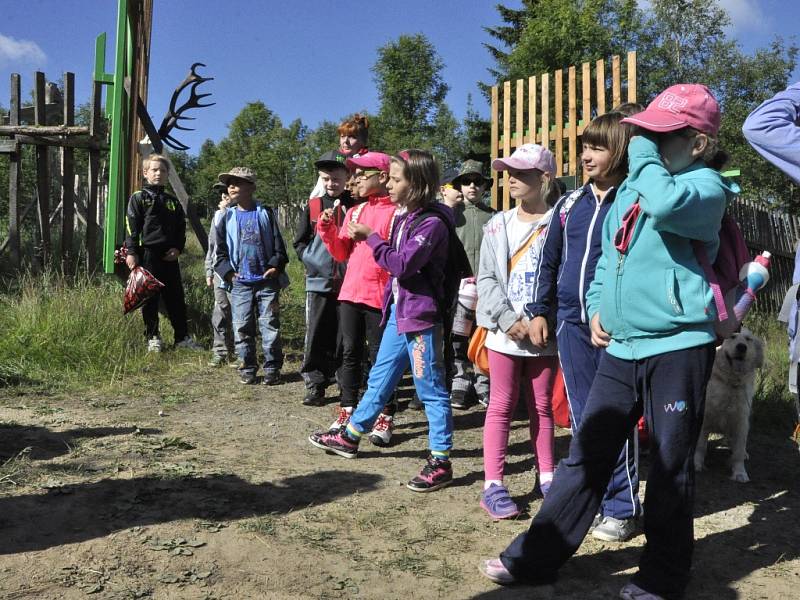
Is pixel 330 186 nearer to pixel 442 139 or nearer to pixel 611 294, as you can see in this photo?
pixel 611 294

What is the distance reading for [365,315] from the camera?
5.16 m

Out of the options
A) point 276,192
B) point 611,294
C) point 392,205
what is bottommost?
point 611,294

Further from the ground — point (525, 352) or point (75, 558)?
point (525, 352)

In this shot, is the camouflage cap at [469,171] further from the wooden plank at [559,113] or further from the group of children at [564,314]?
the wooden plank at [559,113]

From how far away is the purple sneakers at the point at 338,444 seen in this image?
455 centimetres

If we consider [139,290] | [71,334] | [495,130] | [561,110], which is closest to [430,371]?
[139,290]

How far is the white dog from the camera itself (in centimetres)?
454

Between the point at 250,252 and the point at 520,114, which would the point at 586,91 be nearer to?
the point at 520,114

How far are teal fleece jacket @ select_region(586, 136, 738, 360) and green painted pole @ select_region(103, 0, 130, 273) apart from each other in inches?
248

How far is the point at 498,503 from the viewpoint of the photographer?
367 cm

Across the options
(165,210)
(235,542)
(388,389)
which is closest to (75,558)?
(235,542)

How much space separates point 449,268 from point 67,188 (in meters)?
6.42

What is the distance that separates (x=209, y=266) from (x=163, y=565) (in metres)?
5.01

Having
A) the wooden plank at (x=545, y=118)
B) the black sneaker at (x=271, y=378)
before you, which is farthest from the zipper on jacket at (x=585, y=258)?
the wooden plank at (x=545, y=118)
